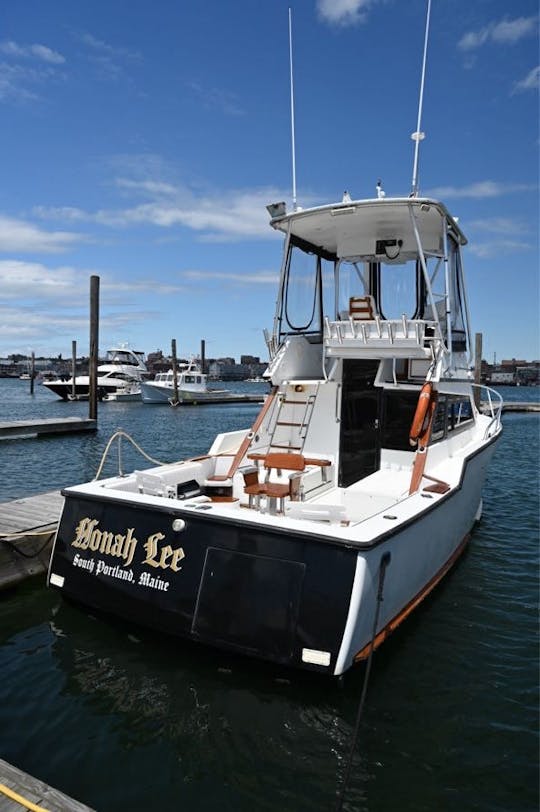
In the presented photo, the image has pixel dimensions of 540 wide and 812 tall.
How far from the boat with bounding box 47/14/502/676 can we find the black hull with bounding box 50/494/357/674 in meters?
0.01

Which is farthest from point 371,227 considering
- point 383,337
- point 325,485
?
point 325,485

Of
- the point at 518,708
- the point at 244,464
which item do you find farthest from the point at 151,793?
the point at 244,464

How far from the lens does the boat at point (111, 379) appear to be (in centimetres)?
4906

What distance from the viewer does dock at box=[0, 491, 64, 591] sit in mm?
6855

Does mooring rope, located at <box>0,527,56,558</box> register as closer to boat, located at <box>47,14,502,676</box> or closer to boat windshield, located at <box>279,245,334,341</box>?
boat, located at <box>47,14,502,676</box>

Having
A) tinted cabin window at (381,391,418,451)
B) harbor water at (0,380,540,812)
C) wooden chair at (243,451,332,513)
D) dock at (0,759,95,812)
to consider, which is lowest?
harbor water at (0,380,540,812)

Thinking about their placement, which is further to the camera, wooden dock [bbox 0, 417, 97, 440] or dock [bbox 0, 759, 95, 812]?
wooden dock [bbox 0, 417, 97, 440]

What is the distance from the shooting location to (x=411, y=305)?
29.1ft

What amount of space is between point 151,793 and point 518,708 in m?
2.98

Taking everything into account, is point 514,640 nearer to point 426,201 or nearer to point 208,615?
point 208,615

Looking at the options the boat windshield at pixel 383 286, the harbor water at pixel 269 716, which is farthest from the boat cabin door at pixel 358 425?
the harbor water at pixel 269 716

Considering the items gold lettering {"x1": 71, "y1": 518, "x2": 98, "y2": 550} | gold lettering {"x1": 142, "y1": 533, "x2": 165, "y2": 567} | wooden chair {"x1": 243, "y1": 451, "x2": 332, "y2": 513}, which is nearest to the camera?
gold lettering {"x1": 142, "y1": 533, "x2": 165, "y2": 567}

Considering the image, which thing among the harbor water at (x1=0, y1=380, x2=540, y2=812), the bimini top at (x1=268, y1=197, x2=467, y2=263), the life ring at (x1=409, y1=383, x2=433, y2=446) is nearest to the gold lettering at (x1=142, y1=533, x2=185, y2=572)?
the harbor water at (x1=0, y1=380, x2=540, y2=812)

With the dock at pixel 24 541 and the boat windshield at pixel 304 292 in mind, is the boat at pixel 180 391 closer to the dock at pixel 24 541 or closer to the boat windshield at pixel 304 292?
the boat windshield at pixel 304 292
